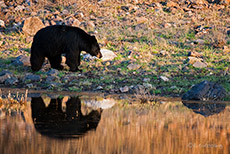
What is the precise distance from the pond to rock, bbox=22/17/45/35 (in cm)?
→ 838

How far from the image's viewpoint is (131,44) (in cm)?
1784

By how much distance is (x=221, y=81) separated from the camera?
528 inches

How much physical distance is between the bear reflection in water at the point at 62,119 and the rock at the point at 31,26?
894 cm

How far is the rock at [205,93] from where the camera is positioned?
11477 millimetres

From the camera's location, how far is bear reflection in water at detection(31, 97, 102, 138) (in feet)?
23.7

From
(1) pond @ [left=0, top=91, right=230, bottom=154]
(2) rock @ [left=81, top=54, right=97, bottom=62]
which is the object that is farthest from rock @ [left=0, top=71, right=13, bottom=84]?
(2) rock @ [left=81, top=54, right=97, bottom=62]

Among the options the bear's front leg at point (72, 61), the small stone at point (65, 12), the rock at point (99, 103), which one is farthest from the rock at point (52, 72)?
the small stone at point (65, 12)

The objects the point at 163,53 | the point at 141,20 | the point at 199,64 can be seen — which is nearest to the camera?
the point at 199,64

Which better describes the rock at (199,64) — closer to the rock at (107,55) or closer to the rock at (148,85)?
the rock at (148,85)

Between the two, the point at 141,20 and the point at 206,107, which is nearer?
the point at 206,107

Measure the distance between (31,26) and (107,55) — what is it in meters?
5.00

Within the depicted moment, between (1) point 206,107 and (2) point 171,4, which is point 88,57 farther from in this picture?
(2) point 171,4

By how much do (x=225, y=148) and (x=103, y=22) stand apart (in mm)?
15186

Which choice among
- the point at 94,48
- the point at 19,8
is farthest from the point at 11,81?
the point at 19,8
